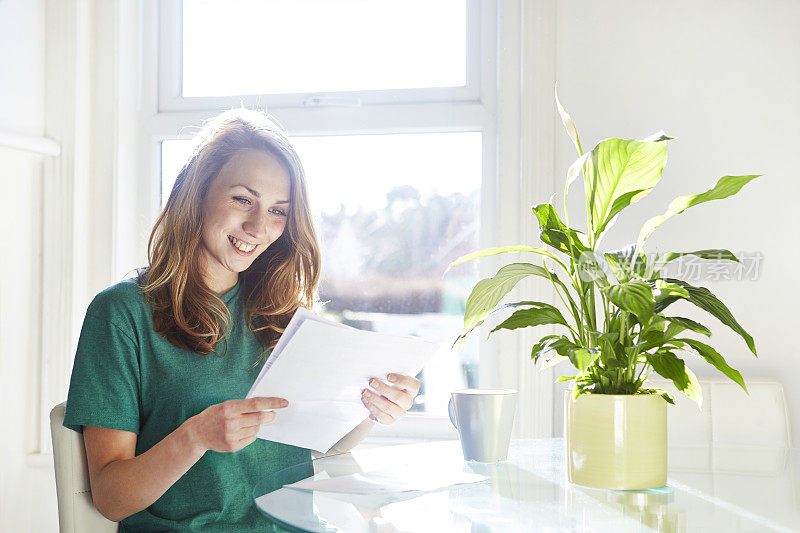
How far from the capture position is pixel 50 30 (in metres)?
2.01

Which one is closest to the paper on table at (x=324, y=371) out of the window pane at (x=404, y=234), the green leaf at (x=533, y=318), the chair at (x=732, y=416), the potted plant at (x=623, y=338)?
the green leaf at (x=533, y=318)

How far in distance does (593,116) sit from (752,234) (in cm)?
48

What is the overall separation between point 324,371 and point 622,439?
41 centimetres

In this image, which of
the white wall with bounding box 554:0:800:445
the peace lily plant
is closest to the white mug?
the peace lily plant

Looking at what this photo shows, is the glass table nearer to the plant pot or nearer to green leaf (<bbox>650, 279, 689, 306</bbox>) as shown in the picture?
the plant pot

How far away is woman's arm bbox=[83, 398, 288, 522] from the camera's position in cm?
101

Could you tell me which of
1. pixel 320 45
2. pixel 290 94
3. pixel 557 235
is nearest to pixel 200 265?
pixel 557 235

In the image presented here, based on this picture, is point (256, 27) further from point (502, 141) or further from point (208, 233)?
point (208, 233)

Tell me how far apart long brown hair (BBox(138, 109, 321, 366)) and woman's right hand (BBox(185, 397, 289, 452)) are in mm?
222

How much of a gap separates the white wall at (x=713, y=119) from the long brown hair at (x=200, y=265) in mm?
743

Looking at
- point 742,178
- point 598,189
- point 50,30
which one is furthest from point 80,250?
point 742,178

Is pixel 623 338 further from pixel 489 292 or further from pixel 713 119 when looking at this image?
pixel 713 119

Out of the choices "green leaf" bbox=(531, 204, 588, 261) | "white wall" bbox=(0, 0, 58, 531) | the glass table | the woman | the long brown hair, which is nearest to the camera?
the glass table

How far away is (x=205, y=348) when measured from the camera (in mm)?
1224
